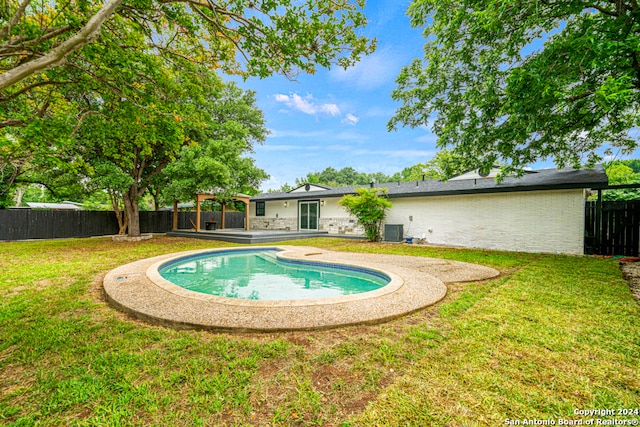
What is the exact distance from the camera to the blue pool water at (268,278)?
5.35 m

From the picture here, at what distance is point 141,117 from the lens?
4617mm

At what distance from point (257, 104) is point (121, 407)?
715 inches

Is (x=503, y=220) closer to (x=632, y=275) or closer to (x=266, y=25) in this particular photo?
(x=632, y=275)

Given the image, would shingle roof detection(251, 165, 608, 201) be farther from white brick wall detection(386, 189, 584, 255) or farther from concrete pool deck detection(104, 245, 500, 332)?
concrete pool deck detection(104, 245, 500, 332)

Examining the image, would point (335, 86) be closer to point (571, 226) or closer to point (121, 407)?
point (571, 226)

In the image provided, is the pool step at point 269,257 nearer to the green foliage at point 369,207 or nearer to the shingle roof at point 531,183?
the green foliage at point 369,207

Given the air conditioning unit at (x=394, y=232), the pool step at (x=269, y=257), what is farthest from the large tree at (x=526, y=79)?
the pool step at (x=269, y=257)

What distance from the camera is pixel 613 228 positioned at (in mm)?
8039

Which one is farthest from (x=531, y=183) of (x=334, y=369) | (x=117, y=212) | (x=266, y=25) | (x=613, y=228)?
(x=117, y=212)

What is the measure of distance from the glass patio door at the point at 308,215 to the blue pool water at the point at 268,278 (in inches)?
286

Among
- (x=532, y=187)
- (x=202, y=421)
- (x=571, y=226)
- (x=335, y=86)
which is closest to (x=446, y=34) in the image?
(x=532, y=187)

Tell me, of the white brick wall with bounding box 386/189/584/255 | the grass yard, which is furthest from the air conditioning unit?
the grass yard

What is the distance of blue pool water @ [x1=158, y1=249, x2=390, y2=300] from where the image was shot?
211 inches

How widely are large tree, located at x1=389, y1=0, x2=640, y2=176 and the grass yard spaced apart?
404 centimetres
